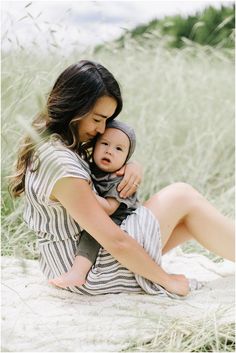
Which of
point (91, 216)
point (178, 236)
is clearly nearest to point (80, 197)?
point (91, 216)

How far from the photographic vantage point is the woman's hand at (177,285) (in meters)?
2.78

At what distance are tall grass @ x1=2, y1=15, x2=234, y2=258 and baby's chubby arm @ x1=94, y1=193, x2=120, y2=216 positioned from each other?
84 cm

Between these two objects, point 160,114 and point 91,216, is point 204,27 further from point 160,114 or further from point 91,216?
point 91,216

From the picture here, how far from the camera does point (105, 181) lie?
8.86 ft

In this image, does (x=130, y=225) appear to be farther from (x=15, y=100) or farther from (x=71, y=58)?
(x=71, y=58)

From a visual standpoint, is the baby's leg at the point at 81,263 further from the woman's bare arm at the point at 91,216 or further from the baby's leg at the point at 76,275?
the woman's bare arm at the point at 91,216

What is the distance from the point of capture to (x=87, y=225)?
2486 millimetres

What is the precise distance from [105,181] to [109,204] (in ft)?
0.32

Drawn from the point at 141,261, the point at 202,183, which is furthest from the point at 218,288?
the point at 202,183

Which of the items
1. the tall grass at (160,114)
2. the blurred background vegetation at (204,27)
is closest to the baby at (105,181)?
the tall grass at (160,114)

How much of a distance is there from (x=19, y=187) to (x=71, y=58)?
1691 millimetres

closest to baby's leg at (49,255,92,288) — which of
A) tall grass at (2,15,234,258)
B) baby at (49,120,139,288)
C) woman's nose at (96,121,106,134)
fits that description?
baby at (49,120,139,288)

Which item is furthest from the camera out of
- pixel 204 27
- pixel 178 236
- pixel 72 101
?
pixel 204 27

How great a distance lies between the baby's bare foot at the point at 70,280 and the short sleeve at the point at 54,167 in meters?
0.28
